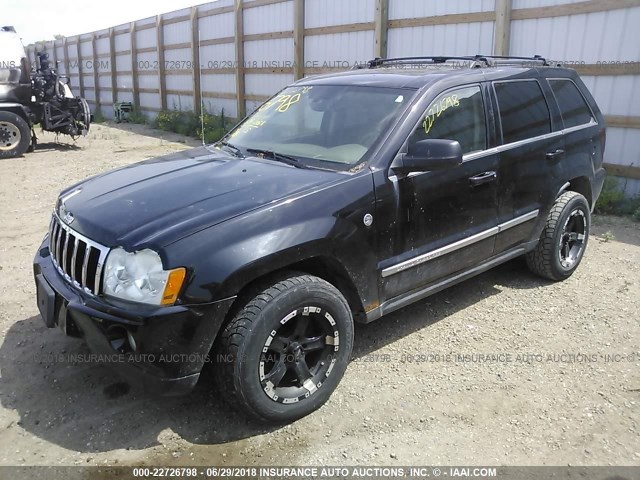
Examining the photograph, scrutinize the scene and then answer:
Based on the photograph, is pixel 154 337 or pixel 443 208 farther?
pixel 443 208

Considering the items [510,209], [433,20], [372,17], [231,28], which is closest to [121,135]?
[231,28]

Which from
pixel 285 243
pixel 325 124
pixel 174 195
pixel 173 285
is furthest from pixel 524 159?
pixel 173 285

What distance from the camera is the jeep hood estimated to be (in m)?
2.68

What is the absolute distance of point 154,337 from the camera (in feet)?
8.24

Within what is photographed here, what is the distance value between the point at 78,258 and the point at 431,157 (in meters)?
1.98

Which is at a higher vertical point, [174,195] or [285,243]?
[174,195]

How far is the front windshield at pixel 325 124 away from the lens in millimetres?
3416

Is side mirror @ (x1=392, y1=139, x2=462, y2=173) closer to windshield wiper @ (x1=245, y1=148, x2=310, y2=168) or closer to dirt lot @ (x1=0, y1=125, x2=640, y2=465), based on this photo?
windshield wiper @ (x1=245, y1=148, x2=310, y2=168)

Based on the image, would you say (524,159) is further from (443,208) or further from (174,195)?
(174,195)

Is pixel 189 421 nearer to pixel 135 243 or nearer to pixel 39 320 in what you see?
pixel 135 243

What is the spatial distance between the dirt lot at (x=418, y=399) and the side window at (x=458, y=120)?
1339mm

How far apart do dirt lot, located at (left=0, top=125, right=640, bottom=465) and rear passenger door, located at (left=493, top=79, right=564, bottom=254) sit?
2.22ft

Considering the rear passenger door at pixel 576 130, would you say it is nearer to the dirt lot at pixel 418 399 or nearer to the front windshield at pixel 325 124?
the dirt lot at pixel 418 399

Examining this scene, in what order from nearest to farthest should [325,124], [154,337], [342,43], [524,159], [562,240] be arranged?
[154,337] → [325,124] → [524,159] → [562,240] → [342,43]
